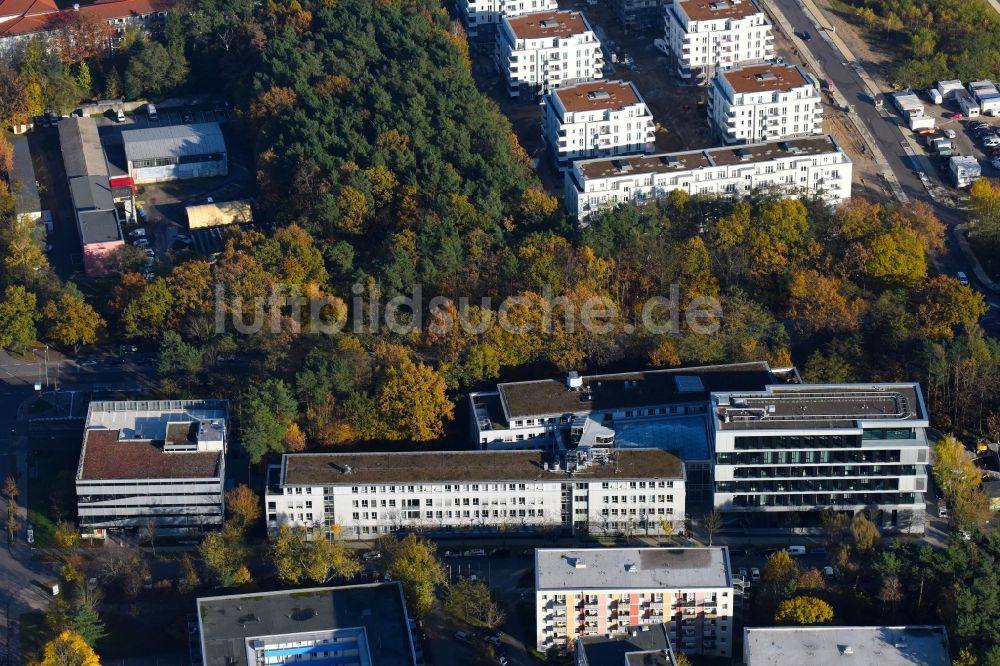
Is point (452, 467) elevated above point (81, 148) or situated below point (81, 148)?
below

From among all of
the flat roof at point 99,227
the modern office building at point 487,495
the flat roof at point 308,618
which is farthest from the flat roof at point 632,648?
the flat roof at point 99,227

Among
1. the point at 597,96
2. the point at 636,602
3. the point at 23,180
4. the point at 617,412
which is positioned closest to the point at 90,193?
the point at 23,180

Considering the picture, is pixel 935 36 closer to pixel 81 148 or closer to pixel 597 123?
pixel 597 123

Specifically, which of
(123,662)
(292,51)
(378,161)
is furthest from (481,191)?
(123,662)

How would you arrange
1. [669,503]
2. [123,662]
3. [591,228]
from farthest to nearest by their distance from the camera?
[591,228] < [669,503] < [123,662]

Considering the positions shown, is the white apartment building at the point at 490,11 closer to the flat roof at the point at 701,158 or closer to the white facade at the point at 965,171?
the flat roof at the point at 701,158

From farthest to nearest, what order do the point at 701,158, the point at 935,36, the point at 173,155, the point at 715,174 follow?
the point at 935,36 < the point at 173,155 < the point at 701,158 < the point at 715,174

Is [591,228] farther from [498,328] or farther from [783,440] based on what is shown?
[783,440]
